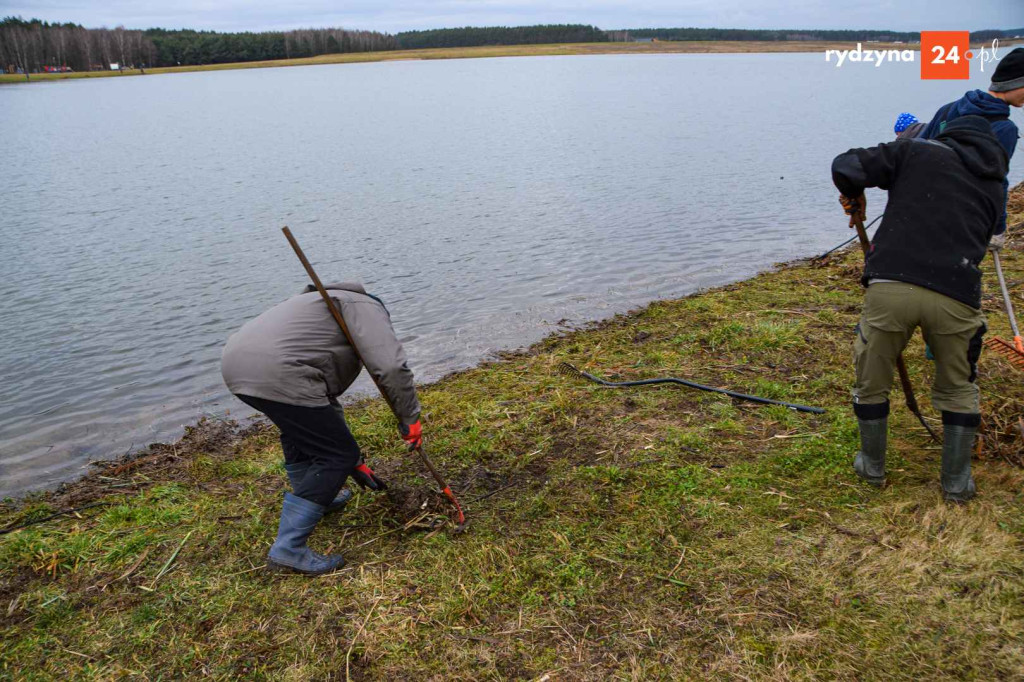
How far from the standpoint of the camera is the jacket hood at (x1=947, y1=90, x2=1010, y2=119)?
183 inches

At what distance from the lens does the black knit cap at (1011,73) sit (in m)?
4.52

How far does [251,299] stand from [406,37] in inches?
5033

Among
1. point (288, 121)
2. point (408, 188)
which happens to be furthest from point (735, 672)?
point (288, 121)

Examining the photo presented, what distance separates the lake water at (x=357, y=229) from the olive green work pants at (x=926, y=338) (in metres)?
5.39

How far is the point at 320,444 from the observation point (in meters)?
4.24

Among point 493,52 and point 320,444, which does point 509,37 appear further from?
point 320,444

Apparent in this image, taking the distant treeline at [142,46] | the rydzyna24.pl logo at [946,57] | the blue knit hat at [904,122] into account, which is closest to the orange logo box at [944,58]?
the rydzyna24.pl logo at [946,57]

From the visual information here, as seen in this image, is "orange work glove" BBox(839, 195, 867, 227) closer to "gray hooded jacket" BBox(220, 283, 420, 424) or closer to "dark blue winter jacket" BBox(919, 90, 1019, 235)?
"dark blue winter jacket" BBox(919, 90, 1019, 235)

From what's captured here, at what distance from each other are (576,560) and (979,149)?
3446mm

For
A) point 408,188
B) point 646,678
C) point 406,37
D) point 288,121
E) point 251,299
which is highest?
point 406,37

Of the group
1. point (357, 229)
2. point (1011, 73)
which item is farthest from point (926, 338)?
point (357, 229)

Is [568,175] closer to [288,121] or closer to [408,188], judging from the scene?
[408,188]

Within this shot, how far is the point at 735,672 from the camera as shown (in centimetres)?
339

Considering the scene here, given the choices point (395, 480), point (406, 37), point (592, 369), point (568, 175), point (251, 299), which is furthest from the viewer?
point (406, 37)
